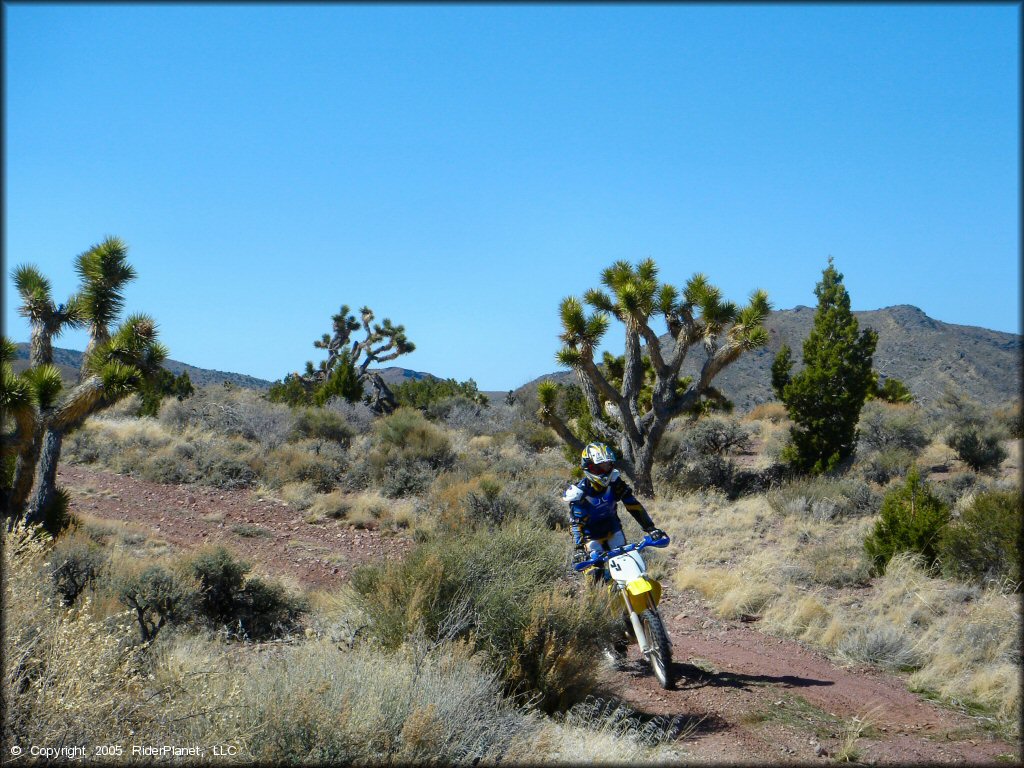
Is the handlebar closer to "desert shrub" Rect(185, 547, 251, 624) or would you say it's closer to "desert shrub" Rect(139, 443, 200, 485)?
"desert shrub" Rect(185, 547, 251, 624)

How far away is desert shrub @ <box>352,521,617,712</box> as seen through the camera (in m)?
5.33

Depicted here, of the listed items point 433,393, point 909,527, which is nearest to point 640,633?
point 909,527

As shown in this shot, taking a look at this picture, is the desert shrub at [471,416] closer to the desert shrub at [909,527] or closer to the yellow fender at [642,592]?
the desert shrub at [909,527]

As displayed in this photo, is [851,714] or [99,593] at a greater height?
[99,593]

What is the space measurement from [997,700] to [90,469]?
17724mm

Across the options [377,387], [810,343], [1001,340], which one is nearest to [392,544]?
[810,343]

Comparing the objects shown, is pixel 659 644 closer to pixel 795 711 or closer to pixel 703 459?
pixel 795 711

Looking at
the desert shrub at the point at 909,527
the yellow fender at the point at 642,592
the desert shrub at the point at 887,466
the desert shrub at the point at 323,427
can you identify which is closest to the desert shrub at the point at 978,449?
the desert shrub at the point at 887,466

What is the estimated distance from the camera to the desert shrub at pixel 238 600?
7691mm

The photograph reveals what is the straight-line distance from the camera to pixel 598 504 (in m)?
6.58

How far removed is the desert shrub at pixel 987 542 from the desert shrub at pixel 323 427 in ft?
55.3

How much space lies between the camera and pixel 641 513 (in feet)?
21.6

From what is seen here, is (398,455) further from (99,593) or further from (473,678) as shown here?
(473,678)

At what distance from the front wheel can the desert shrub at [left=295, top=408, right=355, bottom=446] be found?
694 inches
